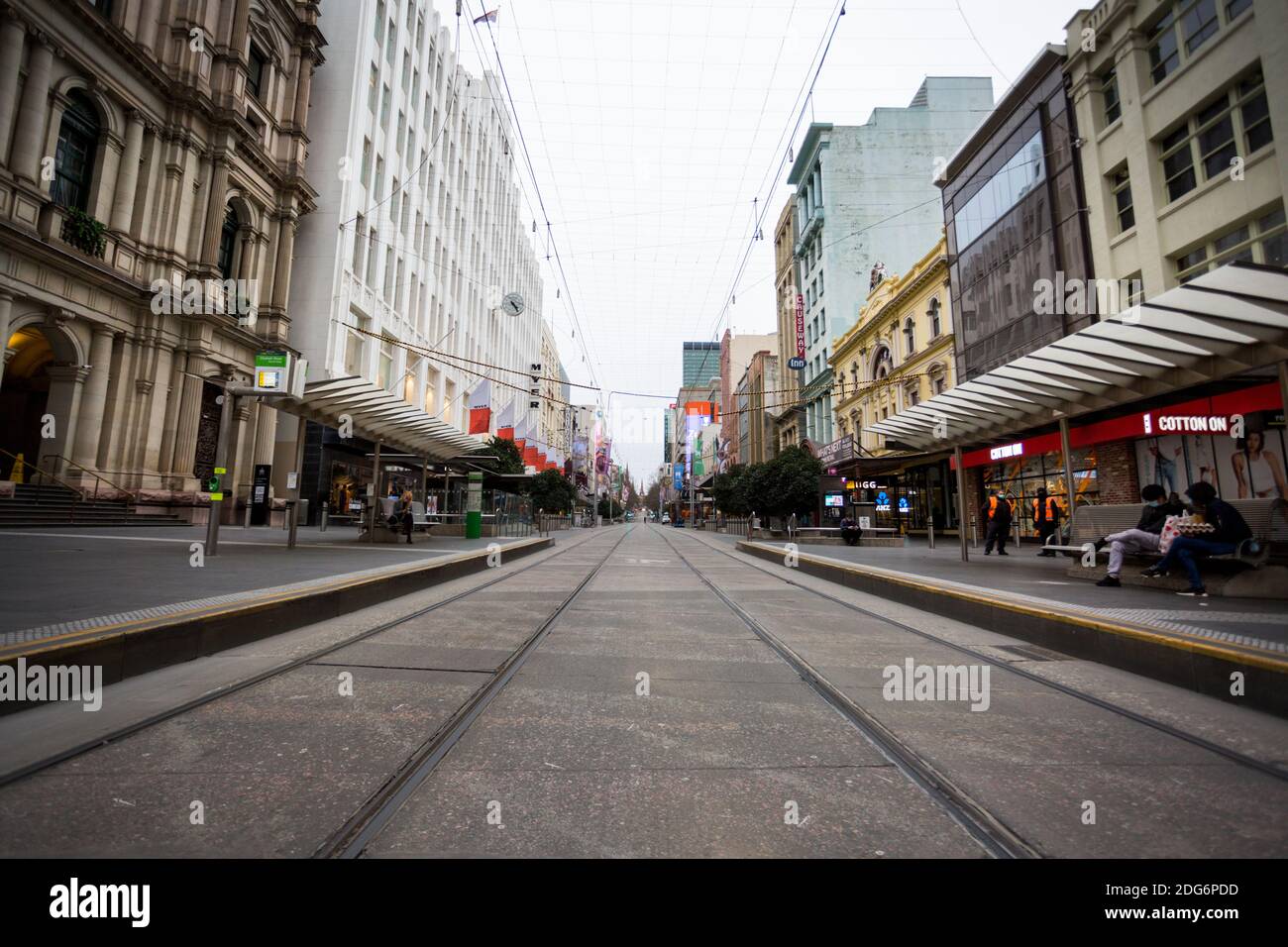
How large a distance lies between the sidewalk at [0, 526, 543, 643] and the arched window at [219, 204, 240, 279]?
14757 millimetres

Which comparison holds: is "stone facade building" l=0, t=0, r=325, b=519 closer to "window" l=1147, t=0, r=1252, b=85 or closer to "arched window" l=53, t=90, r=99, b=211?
"arched window" l=53, t=90, r=99, b=211

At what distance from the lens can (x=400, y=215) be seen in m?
31.7

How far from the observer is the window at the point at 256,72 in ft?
80.9

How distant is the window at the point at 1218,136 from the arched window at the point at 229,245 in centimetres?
3272

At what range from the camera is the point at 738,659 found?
497cm

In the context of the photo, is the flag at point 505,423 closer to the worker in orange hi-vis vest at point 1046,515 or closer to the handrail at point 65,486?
the handrail at point 65,486

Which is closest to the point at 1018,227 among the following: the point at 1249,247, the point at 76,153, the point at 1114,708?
the point at 1249,247

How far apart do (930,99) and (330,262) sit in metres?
39.5

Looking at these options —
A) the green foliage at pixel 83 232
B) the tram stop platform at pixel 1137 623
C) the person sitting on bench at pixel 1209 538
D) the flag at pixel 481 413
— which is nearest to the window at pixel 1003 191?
the person sitting on bench at pixel 1209 538

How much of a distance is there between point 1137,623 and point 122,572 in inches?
452

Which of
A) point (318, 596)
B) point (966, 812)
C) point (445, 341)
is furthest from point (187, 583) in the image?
point (445, 341)

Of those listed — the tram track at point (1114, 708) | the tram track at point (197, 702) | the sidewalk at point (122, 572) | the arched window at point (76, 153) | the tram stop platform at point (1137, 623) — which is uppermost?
the arched window at point (76, 153)

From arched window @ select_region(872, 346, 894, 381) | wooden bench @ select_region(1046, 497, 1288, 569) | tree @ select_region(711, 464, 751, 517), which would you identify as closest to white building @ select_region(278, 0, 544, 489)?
tree @ select_region(711, 464, 751, 517)

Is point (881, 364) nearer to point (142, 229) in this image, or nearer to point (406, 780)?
point (142, 229)
